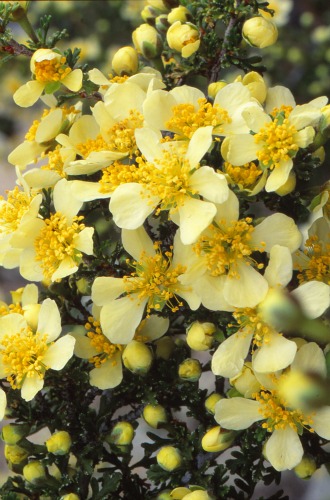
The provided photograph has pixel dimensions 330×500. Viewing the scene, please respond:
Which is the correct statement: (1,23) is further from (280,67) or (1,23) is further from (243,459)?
(280,67)

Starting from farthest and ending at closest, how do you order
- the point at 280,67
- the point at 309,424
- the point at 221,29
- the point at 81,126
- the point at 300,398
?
the point at 280,67
the point at 221,29
the point at 81,126
the point at 309,424
the point at 300,398

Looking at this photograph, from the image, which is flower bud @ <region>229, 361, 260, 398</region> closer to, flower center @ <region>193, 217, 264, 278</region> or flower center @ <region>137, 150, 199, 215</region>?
flower center @ <region>193, 217, 264, 278</region>

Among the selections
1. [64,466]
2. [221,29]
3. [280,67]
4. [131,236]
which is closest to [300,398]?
[131,236]

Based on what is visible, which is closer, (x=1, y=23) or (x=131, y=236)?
(x=131, y=236)

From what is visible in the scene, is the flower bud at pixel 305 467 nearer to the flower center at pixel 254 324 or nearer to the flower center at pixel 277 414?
the flower center at pixel 277 414

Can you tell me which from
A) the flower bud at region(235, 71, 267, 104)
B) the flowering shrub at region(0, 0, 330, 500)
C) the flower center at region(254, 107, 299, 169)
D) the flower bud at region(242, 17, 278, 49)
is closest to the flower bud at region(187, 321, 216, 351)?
the flowering shrub at region(0, 0, 330, 500)

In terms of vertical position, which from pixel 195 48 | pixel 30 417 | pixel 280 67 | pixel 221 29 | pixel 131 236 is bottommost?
pixel 280 67

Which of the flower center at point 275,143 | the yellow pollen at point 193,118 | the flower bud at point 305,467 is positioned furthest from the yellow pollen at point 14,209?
the flower bud at point 305,467

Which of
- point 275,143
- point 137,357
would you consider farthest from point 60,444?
point 275,143

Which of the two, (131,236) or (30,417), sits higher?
(131,236)
